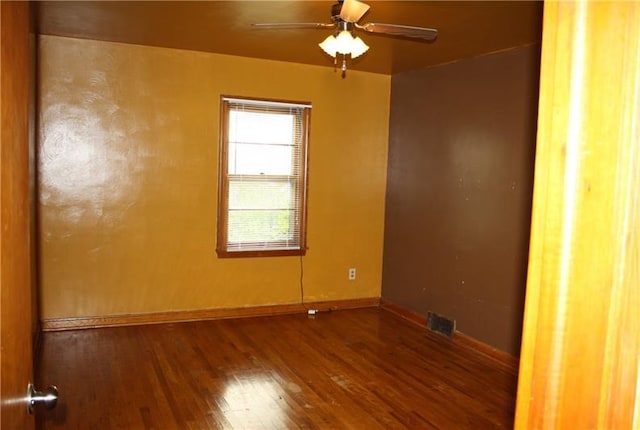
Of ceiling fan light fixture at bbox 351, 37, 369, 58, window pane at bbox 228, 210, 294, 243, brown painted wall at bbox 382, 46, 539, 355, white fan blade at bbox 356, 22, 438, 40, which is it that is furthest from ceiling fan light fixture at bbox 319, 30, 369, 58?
window pane at bbox 228, 210, 294, 243

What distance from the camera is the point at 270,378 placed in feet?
12.3

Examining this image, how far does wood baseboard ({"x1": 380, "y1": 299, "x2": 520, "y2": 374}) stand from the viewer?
164 inches

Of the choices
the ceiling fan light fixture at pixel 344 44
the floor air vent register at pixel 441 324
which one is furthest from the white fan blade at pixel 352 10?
the floor air vent register at pixel 441 324

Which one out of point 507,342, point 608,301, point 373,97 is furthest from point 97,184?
point 608,301

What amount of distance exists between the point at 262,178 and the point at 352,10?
107 inches

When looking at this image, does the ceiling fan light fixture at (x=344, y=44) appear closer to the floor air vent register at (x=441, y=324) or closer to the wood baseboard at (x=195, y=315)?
the floor air vent register at (x=441, y=324)

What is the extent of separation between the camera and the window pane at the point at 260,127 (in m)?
5.14

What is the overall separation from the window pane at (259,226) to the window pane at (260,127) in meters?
0.71

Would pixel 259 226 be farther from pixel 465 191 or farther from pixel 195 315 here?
pixel 465 191

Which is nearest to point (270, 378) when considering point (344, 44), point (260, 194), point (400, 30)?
point (260, 194)

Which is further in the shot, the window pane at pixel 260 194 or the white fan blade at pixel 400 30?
the window pane at pixel 260 194

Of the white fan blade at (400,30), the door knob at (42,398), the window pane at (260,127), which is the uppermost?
the white fan blade at (400,30)

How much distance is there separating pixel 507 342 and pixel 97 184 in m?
3.68

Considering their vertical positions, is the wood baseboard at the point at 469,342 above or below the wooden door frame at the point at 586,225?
below
